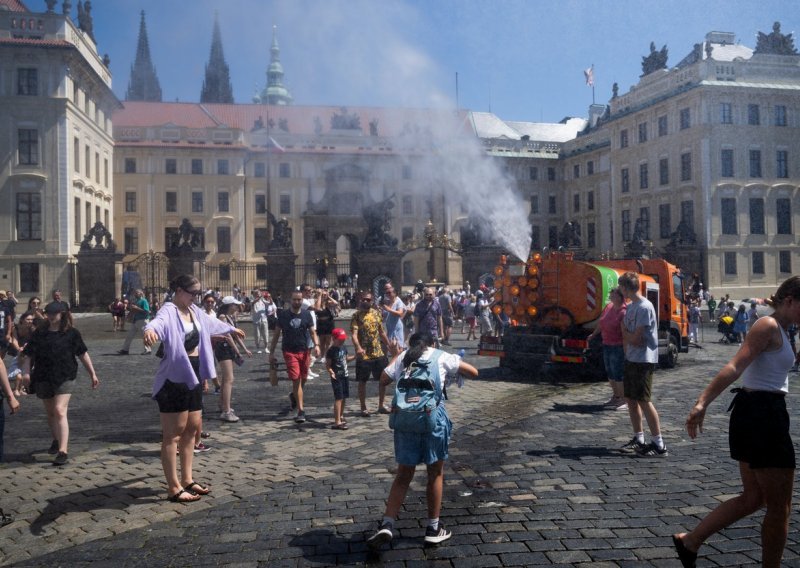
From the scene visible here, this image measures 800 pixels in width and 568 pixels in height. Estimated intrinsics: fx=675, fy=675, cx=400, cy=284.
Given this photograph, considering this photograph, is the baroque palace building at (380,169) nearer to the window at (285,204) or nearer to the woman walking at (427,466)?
the window at (285,204)

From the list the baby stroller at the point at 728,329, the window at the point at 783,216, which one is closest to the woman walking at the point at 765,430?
the baby stroller at the point at 728,329

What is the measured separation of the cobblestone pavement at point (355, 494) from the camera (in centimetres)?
452

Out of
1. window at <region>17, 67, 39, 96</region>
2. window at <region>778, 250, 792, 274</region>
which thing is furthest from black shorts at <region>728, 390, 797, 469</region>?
window at <region>778, 250, 792, 274</region>

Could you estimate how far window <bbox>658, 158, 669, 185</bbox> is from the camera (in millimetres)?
46091

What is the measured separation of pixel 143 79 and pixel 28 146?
92790mm

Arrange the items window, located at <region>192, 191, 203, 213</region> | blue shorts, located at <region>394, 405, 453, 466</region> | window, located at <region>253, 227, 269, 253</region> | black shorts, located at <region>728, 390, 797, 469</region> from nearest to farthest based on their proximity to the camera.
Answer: black shorts, located at <region>728, 390, 797, 469</region>, blue shorts, located at <region>394, 405, 453, 466</region>, window, located at <region>192, 191, 203, 213</region>, window, located at <region>253, 227, 269, 253</region>

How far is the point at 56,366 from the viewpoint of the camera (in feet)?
22.7

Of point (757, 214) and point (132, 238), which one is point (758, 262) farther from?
point (132, 238)

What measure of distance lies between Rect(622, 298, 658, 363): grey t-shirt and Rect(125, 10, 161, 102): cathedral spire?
126024 millimetres

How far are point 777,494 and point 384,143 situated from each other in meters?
57.9

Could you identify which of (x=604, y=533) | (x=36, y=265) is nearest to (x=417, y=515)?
(x=604, y=533)

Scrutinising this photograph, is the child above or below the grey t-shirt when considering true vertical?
below

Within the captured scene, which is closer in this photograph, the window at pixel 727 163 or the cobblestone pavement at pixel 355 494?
the cobblestone pavement at pixel 355 494

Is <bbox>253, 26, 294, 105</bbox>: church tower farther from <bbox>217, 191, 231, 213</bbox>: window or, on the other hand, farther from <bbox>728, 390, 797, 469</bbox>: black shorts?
<bbox>728, 390, 797, 469</bbox>: black shorts
